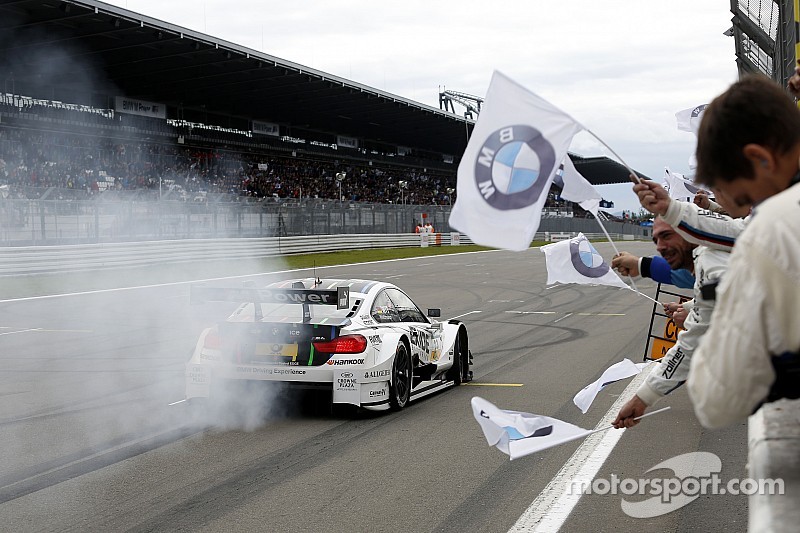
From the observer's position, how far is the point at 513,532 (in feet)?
15.2

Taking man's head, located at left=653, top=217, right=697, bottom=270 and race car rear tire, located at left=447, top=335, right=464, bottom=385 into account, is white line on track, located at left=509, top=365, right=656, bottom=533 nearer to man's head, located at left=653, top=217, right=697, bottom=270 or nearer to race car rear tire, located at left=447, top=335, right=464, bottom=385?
man's head, located at left=653, top=217, right=697, bottom=270

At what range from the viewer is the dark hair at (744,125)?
77.7 inches

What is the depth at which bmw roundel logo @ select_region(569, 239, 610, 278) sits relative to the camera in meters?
6.67

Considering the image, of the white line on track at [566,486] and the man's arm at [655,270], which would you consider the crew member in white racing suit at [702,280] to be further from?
the white line on track at [566,486]

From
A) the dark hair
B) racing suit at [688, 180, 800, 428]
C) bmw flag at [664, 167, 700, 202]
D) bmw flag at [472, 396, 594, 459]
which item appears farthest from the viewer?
bmw flag at [664, 167, 700, 202]

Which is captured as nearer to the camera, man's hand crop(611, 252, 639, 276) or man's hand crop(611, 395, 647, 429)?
man's hand crop(611, 395, 647, 429)

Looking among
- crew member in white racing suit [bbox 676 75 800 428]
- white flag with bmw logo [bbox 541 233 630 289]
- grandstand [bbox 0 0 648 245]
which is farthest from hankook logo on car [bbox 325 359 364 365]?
grandstand [bbox 0 0 648 245]

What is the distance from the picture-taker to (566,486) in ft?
18.1

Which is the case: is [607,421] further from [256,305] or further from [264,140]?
[264,140]

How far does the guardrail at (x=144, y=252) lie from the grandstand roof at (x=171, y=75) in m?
6.89

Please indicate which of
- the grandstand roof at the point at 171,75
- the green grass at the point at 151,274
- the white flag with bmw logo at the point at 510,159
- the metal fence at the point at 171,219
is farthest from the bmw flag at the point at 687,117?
Result: the grandstand roof at the point at 171,75

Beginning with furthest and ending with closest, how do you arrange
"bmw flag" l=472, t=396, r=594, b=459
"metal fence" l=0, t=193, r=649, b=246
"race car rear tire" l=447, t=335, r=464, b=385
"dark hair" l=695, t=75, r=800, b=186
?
"metal fence" l=0, t=193, r=649, b=246 → "race car rear tire" l=447, t=335, r=464, b=385 → "bmw flag" l=472, t=396, r=594, b=459 → "dark hair" l=695, t=75, r=800, b=186

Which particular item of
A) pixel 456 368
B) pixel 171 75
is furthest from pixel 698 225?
pixel 171 75
